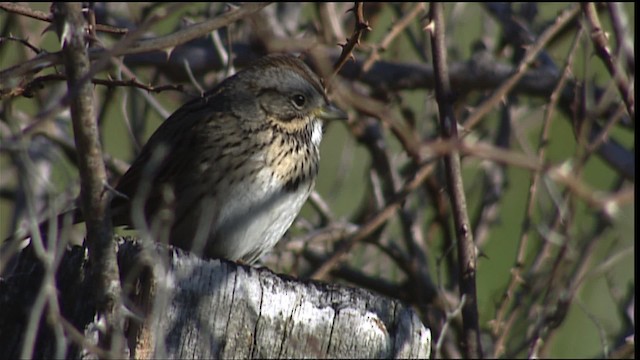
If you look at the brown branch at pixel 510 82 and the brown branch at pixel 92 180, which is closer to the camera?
the brown branch at pixel 92 180

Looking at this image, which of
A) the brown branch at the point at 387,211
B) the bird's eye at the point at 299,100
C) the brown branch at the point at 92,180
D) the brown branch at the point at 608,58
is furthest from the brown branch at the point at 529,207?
the brown branch at the point at 92,180

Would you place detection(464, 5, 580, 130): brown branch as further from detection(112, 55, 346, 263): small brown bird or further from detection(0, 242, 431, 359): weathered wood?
detection(0, 242, 431, 359): weathered wood

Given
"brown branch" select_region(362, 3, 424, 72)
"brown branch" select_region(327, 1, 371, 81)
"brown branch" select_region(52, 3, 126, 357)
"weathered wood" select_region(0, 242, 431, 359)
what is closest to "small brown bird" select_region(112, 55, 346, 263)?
"brown branch" select_region(362, 3, 424, 72)

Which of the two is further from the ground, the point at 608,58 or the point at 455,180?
the point at 608,58

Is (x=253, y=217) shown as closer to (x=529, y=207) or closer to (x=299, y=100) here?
(x=299, y=100)

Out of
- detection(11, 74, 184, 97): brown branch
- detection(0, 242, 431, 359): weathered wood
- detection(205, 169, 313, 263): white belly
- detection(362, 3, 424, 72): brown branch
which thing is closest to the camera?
detection(0, 242, 431, 359): weathered wood

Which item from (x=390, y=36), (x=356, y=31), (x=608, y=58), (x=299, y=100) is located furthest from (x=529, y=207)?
(x=356, y=31)

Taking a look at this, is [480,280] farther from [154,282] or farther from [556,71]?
[154,282]

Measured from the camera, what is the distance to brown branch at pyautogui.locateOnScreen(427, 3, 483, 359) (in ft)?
12.1

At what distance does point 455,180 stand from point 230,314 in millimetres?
1328

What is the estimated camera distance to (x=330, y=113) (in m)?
4.20

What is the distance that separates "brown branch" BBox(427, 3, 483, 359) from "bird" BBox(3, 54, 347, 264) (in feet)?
1.70

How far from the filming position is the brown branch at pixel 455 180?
368 cm

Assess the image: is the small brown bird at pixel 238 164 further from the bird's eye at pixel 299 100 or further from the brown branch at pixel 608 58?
the brown branch at pixel 608 58
